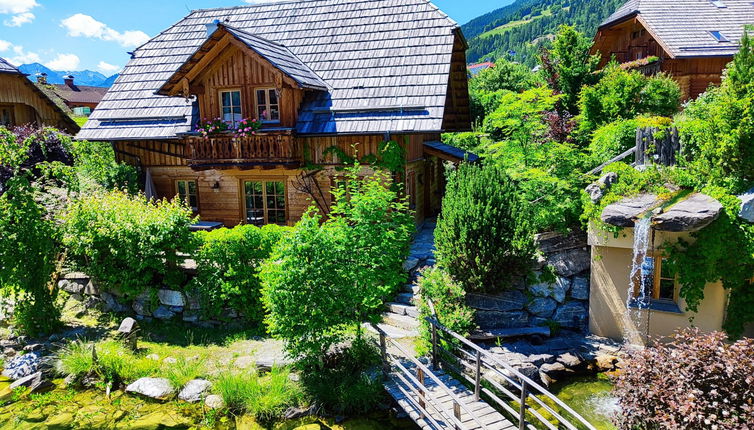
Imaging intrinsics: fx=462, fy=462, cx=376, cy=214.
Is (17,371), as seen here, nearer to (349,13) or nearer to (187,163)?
(187,163)

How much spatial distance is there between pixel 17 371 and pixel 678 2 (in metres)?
30.9

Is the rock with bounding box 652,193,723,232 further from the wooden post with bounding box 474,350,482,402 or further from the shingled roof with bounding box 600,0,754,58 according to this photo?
the shingled roof with bounding box 600,0,754,58

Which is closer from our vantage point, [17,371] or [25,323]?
[17,371]

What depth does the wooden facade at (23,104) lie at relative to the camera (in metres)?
23.4

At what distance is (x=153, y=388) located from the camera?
9.29 meters

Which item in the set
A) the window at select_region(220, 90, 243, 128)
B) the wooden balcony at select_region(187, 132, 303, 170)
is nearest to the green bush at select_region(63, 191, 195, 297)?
the wooden balcony at select_region(187, 132, 303, 170)

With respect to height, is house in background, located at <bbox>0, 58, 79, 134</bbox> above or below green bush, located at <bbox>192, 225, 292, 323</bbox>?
above

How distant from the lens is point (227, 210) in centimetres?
1634

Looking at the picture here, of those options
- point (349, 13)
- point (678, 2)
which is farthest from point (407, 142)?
point (678, 2)

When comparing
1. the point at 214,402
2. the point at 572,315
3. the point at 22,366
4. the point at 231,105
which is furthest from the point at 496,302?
the point at 231,105

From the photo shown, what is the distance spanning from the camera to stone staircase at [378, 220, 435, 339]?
10844 mm

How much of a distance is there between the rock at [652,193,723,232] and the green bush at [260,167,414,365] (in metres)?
5.35

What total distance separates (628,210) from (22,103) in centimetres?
2866

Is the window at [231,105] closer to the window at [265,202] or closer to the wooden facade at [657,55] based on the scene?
the window at [265,202]
